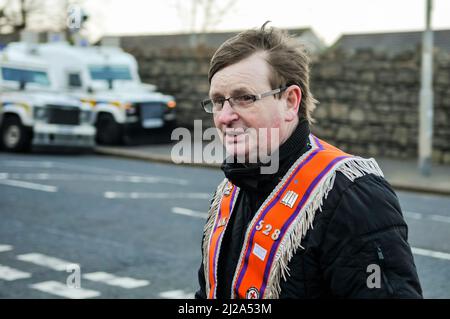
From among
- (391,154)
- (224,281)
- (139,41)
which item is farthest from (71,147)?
(139,41)

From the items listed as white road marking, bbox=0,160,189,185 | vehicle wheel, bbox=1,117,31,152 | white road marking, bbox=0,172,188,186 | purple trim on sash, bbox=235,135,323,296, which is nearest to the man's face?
purple trim on sash, bbox=235,135,323,296

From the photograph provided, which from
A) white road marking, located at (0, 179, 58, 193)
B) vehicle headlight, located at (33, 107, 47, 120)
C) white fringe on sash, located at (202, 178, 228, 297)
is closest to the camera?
white fringe on sash, located at (202, 178, 228, 297)

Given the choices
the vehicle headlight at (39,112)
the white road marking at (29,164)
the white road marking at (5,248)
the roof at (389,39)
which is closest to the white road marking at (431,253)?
the white road marking at (5,248)

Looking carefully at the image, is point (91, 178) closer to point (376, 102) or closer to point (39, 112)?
point (39, 112)

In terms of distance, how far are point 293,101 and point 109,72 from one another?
1816 cm

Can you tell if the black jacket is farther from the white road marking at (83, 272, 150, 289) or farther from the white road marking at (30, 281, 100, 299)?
the white road marking at (83, 272, 150, 289)

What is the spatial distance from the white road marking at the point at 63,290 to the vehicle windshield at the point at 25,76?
12979 mm

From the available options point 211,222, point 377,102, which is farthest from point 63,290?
point 377,102

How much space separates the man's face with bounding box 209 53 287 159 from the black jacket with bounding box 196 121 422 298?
0.06m

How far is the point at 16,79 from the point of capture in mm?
18812

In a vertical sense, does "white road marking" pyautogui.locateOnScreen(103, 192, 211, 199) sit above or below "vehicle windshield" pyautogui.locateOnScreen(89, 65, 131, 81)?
below

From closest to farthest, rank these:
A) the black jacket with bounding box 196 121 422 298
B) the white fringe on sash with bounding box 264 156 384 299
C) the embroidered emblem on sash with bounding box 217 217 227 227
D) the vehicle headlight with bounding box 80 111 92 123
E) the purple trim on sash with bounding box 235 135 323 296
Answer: the black jacket with bounding box 196 121 422 298 < the white fringe on sash with bounding box 264 156 384 299 < the purple trim on sash with bounding box 235 135 323 296 < the embroidered emblem on sash with bounding box 217 217 227 227 < the vehicle headlight with bounding box 80 111 92 123

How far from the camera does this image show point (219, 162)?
16734 mm

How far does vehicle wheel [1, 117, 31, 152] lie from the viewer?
59.1 feet
